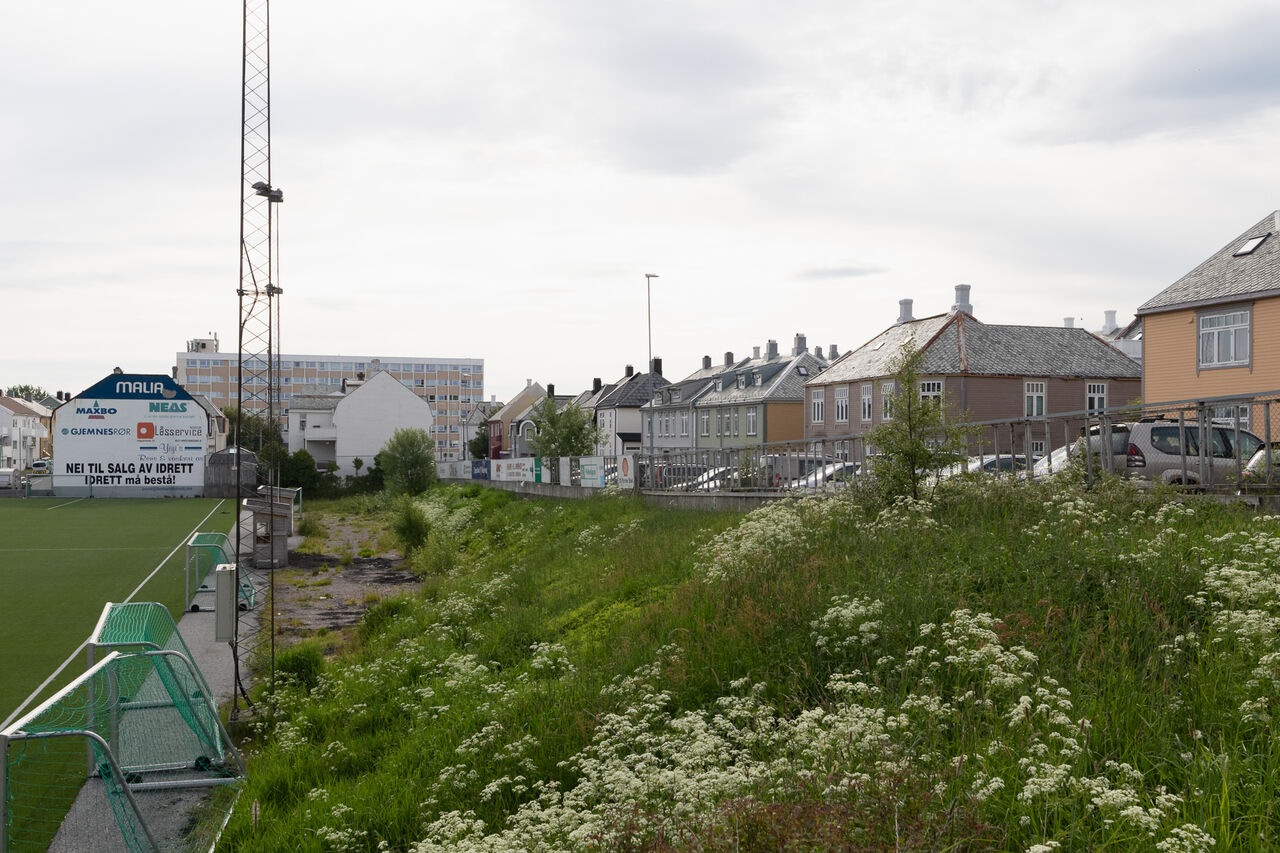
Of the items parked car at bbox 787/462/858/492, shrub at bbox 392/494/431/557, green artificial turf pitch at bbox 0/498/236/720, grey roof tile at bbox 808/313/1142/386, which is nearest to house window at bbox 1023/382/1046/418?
grey roof tile at bbox 808/313/1142/386

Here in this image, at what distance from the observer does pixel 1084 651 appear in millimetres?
6629

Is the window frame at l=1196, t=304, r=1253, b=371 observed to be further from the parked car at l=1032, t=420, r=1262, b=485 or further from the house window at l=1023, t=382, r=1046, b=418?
the house window at l=1023, t=382, r=1046, b=418

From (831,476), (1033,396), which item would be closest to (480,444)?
(1033,396)

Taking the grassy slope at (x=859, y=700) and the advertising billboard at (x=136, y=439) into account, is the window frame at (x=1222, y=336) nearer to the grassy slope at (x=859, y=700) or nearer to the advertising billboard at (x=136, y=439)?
the grassy slope at (x=859, y=700)

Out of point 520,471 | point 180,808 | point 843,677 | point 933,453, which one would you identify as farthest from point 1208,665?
point 520,471

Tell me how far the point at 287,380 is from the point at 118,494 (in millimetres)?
92368

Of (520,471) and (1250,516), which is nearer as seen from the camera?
(1250,516)

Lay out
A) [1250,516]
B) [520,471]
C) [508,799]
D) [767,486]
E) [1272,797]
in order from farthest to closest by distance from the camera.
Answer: [520,471] < [767,486] < [1250,516] < [508,799] < [1272,797]

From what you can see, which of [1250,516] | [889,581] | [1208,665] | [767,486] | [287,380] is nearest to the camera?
[1208,665]

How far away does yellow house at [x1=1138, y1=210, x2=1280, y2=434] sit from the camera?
26062 millimetres

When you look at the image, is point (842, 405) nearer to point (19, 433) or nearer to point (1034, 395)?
point (1034, 395)

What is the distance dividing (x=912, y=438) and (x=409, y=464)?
5303 cm

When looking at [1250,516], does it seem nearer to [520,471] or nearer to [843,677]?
[843,677]

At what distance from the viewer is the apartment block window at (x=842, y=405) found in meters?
53.2
